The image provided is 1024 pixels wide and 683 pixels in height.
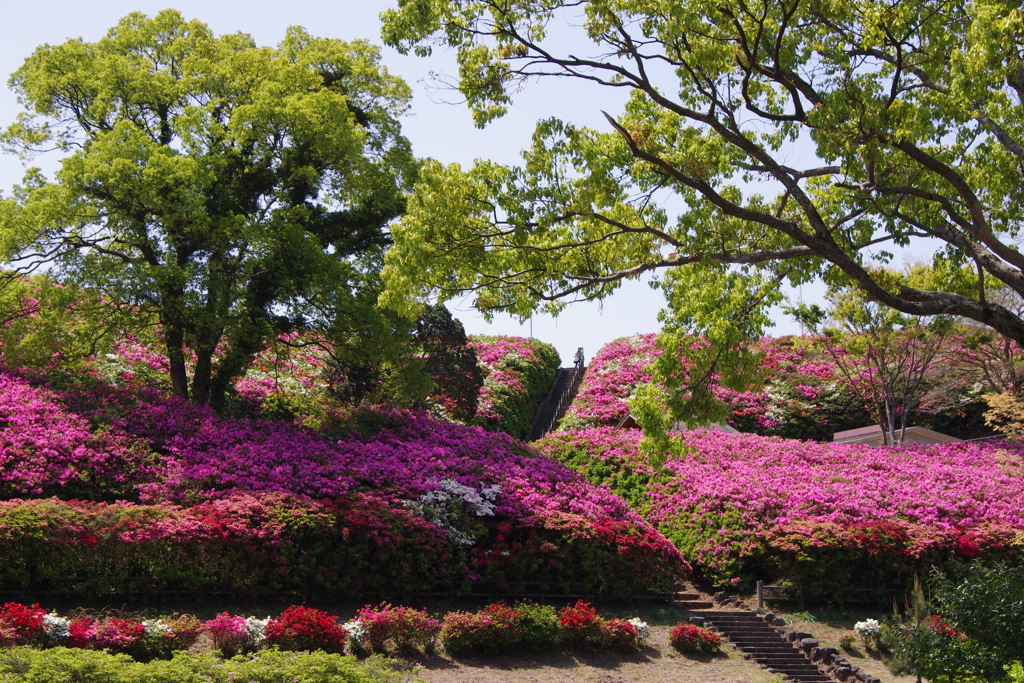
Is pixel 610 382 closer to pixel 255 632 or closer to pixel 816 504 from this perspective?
pixel 816 504

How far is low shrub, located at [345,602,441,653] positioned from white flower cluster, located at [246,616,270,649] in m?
1.36

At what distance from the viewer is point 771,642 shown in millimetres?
17812

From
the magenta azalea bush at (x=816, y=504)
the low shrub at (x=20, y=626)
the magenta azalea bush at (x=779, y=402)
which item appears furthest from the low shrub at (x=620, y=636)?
the magenta azalea bush at (x=779, y=402)

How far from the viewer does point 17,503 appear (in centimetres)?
1472

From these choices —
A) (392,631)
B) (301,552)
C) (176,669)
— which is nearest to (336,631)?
(392,631)

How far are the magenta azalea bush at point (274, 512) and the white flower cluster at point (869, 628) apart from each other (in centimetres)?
380

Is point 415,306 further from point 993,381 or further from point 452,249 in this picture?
point 993,381

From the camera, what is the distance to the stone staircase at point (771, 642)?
16.6 m

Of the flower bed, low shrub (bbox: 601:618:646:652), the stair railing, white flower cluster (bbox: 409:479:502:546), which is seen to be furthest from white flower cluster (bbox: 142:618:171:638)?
the stair railing

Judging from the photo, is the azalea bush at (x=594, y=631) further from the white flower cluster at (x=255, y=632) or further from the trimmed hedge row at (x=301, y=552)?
the white flower cluster at (x=255, y=632)

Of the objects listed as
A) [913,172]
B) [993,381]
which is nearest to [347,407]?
[913,172]

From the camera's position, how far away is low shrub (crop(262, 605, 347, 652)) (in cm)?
1329

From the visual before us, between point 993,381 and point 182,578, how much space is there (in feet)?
93.2

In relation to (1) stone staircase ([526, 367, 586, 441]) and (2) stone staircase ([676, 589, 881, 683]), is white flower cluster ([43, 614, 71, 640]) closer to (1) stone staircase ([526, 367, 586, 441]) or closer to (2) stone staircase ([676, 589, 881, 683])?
(2) stone staircase ([676, 589, 881, 683])
